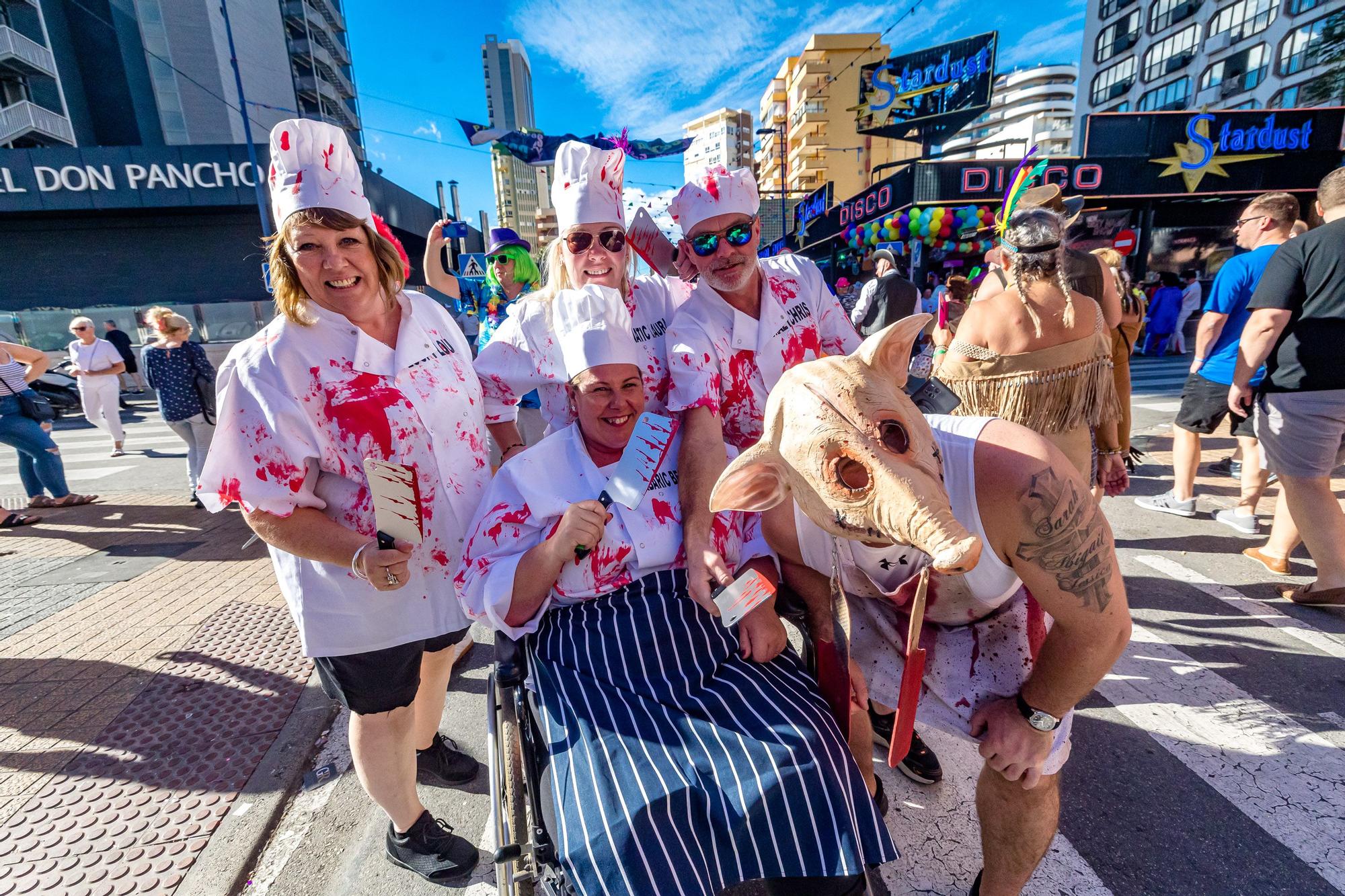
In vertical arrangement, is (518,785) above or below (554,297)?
below

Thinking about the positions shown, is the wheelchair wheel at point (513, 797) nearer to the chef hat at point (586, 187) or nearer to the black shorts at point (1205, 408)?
the chef hat at point (586, 187)

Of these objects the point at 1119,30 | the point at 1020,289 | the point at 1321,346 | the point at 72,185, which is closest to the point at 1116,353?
the point at 1321,346

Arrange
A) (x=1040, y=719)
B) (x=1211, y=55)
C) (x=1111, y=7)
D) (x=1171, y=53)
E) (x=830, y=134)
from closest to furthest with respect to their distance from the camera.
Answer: (x=1040, y=719) < (x=1211, y=55) < (x=1171, y=53) < (x=1111, y=7) < (x=830, y=134)

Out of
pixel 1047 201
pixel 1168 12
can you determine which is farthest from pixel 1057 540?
pixel 1168 12

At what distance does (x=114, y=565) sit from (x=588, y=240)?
5204 millimetres

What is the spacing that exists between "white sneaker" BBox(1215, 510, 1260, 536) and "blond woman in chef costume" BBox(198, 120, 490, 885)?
16.8 ft

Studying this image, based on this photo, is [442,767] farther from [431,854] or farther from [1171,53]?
[1171,53]

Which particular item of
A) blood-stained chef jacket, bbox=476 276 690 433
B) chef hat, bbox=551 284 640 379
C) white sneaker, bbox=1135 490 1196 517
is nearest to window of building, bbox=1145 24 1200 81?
white sneaker, bbox=1135 490 1196 517

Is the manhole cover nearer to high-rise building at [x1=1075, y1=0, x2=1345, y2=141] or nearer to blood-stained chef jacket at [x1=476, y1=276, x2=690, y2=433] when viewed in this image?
blood-stained chef jacket at [x1=476, y1=276, x2=690, y2=433]

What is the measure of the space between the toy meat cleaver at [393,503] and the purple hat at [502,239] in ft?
11.4

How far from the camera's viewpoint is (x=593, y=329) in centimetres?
186

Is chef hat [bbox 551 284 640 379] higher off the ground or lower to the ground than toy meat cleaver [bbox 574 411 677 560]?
higher

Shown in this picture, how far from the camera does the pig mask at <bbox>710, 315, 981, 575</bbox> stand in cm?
89

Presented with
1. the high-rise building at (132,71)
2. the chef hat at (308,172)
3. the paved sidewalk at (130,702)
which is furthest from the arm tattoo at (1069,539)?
the high-rise building at (132,71)
